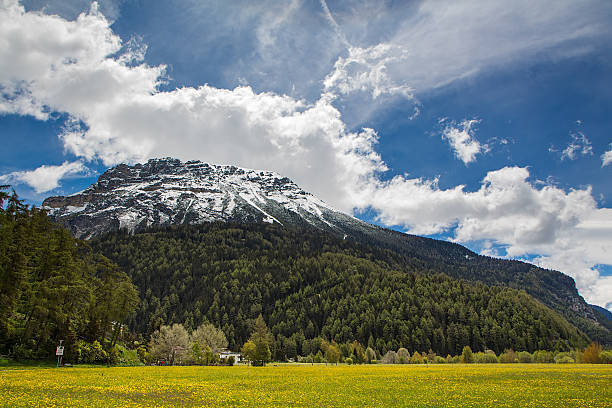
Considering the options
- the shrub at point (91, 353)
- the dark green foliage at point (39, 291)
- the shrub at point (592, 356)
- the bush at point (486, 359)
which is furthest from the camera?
the bush at point (486, 359)

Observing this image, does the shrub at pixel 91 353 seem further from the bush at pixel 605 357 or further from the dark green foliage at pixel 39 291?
the bush at pixel 605 357

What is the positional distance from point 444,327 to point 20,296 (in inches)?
7298

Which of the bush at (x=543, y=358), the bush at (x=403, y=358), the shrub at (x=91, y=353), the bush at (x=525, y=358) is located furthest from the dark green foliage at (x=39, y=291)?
the bush at (x=543, y=358)

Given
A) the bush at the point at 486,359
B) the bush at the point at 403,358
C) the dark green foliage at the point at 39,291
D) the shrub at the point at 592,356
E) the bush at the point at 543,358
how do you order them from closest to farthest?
the dark green foliage at the point at 39,291 → the shrub at the point at 592,356 → the bush at the point at 543,358 → the bush at the point at 486,359 → the bush at the point at 403,358

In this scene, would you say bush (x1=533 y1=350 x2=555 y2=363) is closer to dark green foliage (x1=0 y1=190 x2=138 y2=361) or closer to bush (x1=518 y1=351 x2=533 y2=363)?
bush (x1=518 y1=351 x2=533 y2=363)

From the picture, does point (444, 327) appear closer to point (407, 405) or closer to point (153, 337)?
point (153, 337)

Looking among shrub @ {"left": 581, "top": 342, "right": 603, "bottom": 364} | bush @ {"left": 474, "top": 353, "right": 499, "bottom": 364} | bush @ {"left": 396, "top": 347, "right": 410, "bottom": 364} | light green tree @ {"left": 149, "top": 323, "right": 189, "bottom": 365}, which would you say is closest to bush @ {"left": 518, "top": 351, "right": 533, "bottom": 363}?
bush @ {"left": 474, "top": 353, "right": 499, "bottom": 364}

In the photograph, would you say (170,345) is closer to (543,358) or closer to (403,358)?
(403,358)

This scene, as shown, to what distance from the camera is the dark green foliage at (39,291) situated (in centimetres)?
4712

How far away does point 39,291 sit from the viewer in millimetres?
49188

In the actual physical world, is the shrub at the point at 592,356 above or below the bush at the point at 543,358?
above

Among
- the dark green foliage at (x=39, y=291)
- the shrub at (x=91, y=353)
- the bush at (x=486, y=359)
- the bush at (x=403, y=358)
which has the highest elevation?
the dark green foliage at (x=39, y=291)

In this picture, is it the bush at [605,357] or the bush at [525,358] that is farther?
the bush at [525,358]

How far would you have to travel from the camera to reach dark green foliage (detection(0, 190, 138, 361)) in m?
47.1
